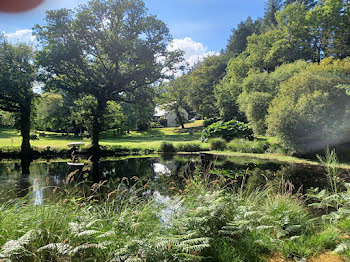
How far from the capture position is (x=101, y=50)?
63.2 feet

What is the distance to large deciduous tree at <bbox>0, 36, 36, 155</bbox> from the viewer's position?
55.0 ft

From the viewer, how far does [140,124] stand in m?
41.5

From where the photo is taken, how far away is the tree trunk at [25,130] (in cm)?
1751

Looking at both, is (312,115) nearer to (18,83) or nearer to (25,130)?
(18,83)

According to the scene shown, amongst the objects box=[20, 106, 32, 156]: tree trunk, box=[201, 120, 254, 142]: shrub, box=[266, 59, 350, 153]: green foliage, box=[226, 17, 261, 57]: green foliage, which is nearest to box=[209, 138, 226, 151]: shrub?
box=[201, 120, 254, 142]: shrub

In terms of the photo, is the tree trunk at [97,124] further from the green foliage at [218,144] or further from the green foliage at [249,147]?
the green foliage at [249,147]

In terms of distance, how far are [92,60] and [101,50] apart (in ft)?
5.43

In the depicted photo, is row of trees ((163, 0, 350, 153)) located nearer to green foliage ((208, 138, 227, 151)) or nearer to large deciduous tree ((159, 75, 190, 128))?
large deciduous tree ((159, 75, 190, 128))

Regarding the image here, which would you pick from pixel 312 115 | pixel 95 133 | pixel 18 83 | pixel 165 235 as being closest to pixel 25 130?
pixel 18 83

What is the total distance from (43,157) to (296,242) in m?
18.4

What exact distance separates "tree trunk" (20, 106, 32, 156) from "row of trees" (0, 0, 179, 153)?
0.07 m

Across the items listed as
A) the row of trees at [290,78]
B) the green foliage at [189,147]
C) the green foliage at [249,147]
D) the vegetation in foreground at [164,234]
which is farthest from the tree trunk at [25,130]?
the row of trees at [290,78]

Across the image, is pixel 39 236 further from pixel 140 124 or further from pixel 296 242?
pixel 140 124

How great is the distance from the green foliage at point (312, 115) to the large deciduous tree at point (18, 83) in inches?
712
